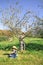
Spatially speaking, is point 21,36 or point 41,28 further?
point 41,28

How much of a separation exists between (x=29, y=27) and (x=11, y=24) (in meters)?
1.54

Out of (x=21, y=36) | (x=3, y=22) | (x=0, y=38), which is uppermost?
(x=3, y=22)

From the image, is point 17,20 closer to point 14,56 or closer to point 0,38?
point 14,56

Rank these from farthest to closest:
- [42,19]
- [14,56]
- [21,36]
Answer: [42,19] < [21,36] < [14,56]

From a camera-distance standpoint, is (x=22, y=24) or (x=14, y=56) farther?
(x=22, y=24)

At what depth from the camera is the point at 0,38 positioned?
3334 cm

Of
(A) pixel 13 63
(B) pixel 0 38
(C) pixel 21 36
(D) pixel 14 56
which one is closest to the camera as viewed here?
(A) pixel 13 63

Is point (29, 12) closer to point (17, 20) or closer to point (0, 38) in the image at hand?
point (17, 20)

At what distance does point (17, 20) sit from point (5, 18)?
102cm

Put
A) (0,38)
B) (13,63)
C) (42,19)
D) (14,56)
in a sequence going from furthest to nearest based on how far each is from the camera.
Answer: (0,38)
(42,19)
(14,56)
(13,63)

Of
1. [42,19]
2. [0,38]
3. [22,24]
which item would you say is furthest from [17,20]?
[0,38]

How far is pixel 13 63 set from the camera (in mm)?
10023

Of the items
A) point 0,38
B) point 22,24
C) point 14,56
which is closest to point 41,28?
point 22,24

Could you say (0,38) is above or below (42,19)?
below
